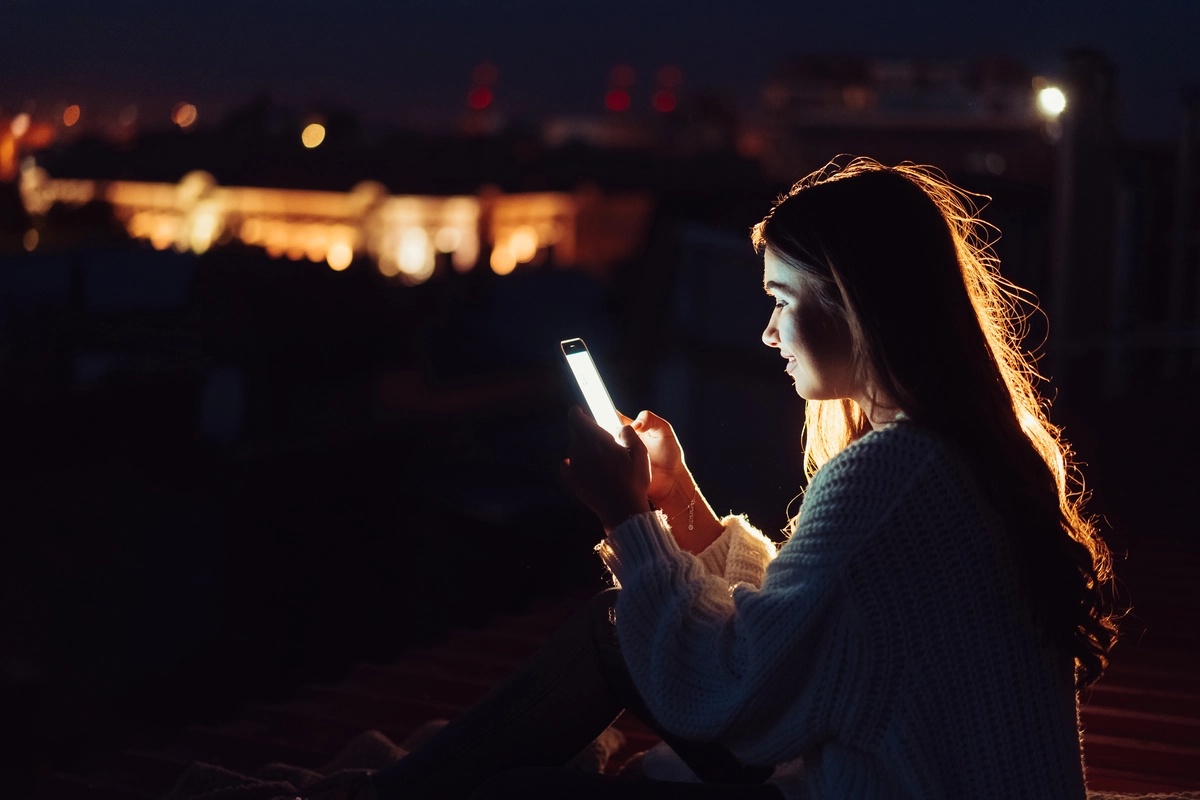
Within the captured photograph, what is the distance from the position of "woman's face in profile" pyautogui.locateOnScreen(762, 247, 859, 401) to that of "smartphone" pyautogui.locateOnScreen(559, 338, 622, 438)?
435mm

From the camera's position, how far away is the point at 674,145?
309 ft

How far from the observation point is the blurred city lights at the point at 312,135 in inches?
2302

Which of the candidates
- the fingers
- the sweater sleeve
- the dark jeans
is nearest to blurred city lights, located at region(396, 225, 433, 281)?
the dark jeans

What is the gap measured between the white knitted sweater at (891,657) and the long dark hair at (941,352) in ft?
0.11

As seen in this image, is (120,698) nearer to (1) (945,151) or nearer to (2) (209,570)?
(2) (209,570)

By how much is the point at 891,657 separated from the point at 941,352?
39 centimetres

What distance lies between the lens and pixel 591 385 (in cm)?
221

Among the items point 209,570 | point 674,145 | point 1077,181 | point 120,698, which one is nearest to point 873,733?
point 1077,181

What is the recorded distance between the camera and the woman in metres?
1.51

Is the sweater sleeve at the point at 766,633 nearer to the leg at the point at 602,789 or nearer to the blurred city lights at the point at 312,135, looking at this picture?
the leg at the point at 602,789

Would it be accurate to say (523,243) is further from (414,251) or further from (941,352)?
(941,352)

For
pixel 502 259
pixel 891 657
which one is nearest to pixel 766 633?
pixel 891 657

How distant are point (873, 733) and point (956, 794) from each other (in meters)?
0.15

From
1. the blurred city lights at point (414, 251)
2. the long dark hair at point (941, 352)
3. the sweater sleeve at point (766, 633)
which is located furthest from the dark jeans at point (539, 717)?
the blurred city lights at point (414, 251)
